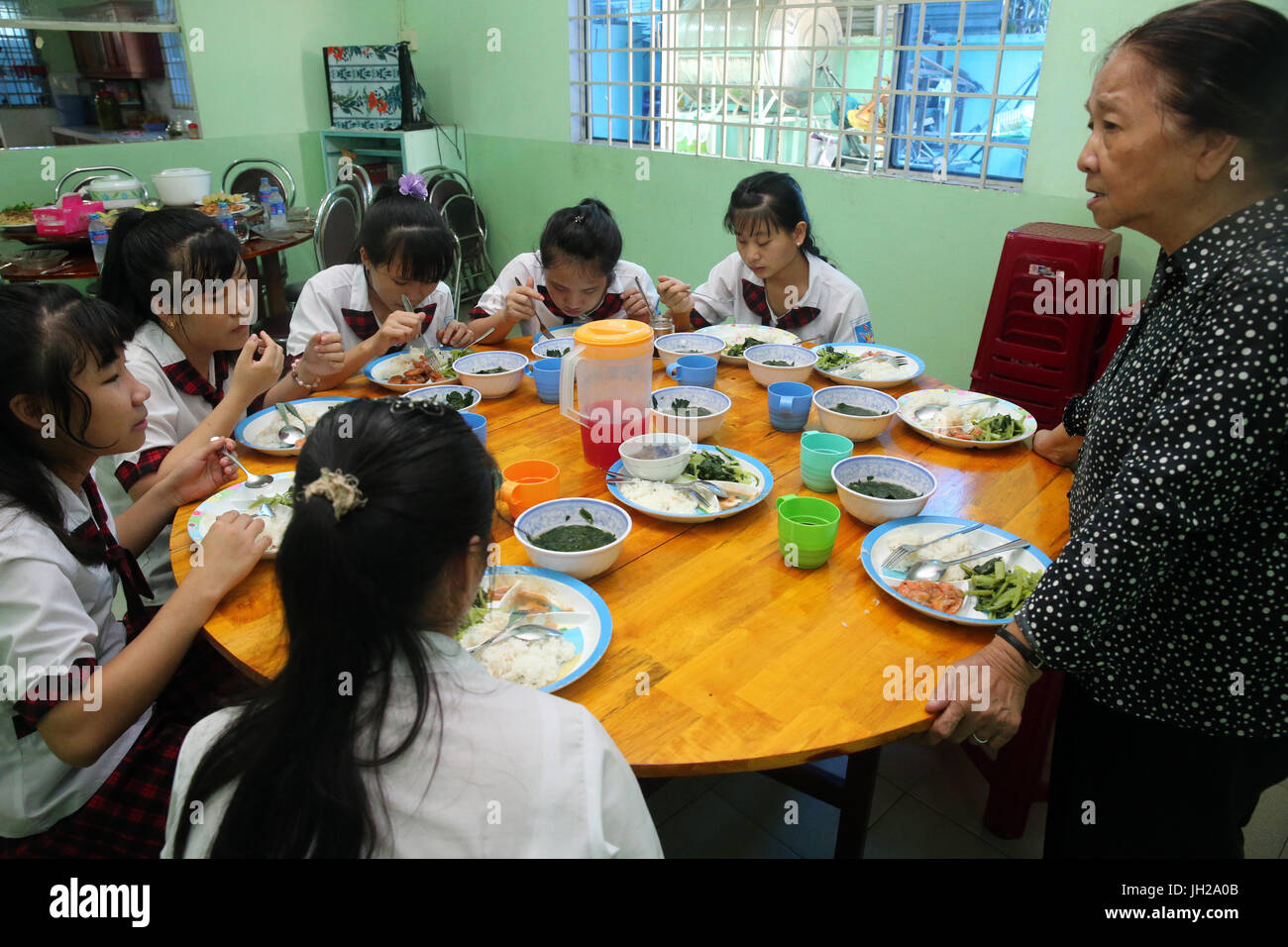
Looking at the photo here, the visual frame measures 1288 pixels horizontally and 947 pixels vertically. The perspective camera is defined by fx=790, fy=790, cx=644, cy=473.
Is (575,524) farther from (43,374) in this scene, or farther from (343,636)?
(43,374)

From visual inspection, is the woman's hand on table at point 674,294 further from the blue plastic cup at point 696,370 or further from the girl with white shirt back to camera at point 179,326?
the girl with white shirt back to camera at point 179,326

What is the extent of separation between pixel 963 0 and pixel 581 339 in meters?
2.64

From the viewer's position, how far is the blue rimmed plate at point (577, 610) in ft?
3.67

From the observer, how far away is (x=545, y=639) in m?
1.19

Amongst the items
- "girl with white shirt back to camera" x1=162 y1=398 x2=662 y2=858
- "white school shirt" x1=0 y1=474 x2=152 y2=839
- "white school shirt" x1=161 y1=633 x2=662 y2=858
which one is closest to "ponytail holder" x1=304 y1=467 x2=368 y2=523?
"girl with white shirt back to camera" x1=162 y1=398 x2=662 y2=858

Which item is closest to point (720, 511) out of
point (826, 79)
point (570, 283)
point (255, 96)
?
point (570, 283)

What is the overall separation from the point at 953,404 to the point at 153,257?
1956 millimetres

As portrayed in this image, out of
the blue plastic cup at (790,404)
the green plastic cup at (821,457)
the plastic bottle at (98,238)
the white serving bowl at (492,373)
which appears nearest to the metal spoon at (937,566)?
the green plastic cup at (821,457)

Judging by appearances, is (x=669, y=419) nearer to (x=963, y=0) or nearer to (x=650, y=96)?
(x=963, y=0)

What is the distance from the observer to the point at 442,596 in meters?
0.94

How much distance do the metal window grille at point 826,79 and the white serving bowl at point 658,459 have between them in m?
2.46

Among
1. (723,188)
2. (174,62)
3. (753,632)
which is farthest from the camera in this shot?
(174,62)

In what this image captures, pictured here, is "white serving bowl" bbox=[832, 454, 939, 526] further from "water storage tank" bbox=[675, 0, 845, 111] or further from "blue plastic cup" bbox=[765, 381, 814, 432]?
"water storage tank" bbox=[675, 0, 845, 111]

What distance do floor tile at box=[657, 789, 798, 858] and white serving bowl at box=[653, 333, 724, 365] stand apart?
124 cm
